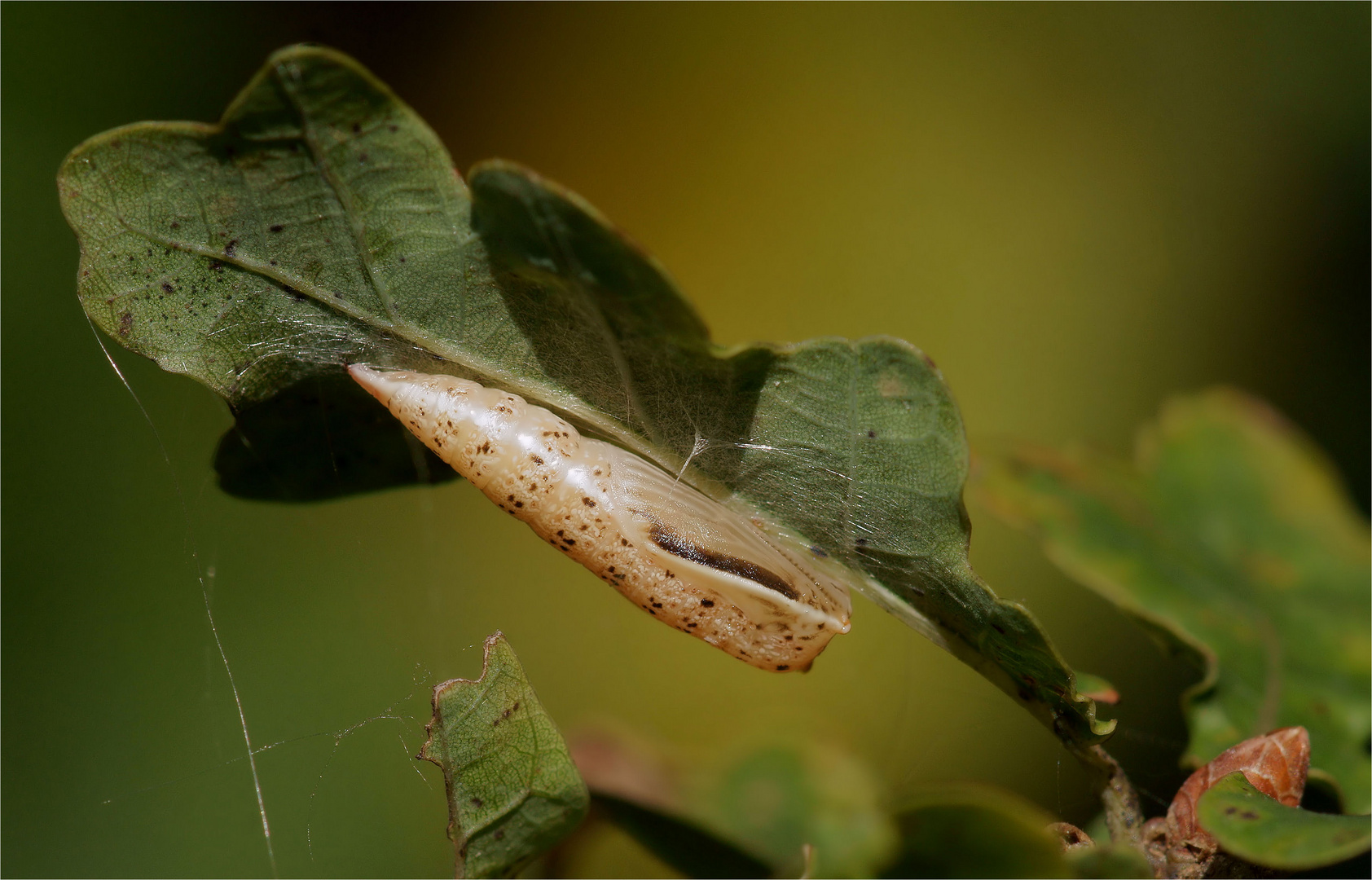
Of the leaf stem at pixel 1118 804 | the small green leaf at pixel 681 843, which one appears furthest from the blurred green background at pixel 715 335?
the leaf stem at pixel 1118 804

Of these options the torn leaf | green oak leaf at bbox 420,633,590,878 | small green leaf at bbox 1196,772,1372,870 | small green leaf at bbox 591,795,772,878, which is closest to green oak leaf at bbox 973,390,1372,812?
the torn leaf

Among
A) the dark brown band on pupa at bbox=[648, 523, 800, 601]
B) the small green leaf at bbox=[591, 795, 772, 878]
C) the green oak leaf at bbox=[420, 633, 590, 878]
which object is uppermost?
the dark brown band on pupa at bbox=[648, 523, 800, 601]

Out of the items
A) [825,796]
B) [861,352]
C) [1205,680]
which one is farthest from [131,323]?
[1205,680]

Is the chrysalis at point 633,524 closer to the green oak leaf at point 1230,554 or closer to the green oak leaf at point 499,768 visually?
the green oak leaf at point 499,768

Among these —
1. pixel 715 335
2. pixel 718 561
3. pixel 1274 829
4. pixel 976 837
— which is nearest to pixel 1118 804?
pixel 1274 829

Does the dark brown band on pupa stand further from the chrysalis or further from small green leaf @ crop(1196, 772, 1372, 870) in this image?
small green leaf @ crop(1196, 772, 1372, 870)

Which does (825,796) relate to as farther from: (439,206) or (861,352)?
(439,206)
